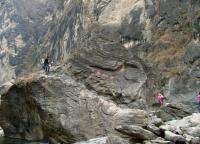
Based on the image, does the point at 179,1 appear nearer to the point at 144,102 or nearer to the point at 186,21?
the point at 186,21

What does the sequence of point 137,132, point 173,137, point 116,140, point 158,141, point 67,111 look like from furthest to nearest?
point 67,111, point 137,132, point 116,140, point 158,141, point 173,137

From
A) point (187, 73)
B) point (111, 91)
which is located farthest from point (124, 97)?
point (187, 73)

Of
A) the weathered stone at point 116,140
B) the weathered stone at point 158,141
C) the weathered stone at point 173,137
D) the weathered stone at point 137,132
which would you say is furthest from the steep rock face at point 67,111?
the weathered stone at point 173,137

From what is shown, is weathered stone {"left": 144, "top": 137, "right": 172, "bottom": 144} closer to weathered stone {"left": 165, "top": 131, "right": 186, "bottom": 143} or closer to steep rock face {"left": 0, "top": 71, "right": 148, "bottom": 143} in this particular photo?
weathered stone {"left": 165, "top": 131, "right": 186, "bottom": 143}

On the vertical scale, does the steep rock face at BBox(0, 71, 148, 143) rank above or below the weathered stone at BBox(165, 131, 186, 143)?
below

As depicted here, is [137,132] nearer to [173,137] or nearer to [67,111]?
[173,137]

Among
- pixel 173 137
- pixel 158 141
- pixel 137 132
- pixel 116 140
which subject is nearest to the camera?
pixel 173 137

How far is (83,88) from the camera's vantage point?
183 feet

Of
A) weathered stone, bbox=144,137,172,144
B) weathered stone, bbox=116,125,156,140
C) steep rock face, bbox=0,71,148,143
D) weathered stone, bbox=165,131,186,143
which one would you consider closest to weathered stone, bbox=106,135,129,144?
weathered stone, bbox=116,125,156,140

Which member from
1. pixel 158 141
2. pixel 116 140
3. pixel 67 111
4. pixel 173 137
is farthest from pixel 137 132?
pixel 67 111

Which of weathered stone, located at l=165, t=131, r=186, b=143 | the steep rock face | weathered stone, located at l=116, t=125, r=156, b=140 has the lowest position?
the steep rock face

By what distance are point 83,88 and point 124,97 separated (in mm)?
4605

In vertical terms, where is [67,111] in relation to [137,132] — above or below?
below

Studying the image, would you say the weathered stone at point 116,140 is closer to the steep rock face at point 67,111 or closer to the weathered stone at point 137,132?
the weathered stone at point 137,132
